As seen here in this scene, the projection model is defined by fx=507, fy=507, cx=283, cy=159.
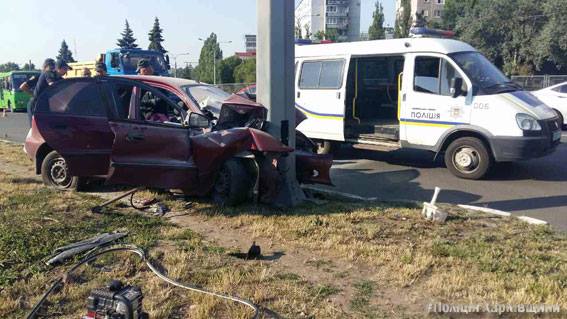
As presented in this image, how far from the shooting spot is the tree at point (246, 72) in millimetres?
54388

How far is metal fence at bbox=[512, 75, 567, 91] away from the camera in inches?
996

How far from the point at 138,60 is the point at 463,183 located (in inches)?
Answer: 615

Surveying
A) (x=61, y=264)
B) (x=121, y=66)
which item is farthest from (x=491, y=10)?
(x=61, y=264)

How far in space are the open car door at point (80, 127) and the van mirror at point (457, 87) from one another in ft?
18.1


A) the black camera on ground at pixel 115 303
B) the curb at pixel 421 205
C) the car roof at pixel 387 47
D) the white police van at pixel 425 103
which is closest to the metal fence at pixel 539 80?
the white police van at pixel 425 103

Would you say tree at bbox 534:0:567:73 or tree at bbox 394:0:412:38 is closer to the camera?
tree at bbox 534:0:567:73

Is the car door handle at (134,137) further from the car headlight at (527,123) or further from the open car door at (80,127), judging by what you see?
the car headlight at (527,123)

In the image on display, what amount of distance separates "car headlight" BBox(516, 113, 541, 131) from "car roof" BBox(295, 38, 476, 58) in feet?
5.53

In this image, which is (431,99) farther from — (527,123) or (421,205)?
(421,205)

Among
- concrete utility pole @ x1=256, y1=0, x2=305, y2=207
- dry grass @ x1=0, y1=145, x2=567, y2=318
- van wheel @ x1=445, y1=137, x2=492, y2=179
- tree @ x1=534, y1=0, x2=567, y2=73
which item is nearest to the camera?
dry grass @ x1=0, y1=145, x2=567, y2=318

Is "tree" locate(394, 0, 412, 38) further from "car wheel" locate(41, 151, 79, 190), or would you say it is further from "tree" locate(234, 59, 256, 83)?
"car wheel" locate(41, 151, 79, 190)

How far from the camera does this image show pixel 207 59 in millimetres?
77375

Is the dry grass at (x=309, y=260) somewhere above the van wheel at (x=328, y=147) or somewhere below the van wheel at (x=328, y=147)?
below

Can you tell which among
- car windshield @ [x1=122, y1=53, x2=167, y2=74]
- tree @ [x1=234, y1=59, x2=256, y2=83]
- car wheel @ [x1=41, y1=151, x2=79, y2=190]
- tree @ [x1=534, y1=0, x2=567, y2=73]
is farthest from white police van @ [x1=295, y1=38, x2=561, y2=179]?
tree @ [x1=234, y1=59, x2=256, y2=83]
